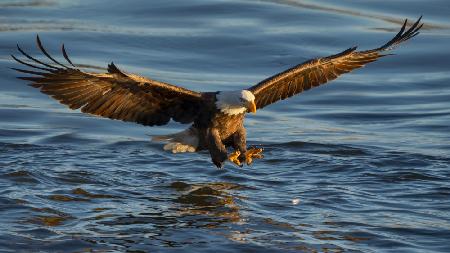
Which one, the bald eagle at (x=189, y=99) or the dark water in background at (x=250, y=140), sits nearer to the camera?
the dark water in background at (x=250, y=140)

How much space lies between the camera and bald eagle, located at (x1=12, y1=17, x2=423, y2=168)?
8734 millimetres

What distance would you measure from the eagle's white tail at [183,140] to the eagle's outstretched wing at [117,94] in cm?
16

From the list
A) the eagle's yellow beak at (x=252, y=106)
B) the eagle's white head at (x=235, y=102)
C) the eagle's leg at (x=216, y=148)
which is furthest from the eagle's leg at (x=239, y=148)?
the eagle's yellow beak at (x=252, y=106)

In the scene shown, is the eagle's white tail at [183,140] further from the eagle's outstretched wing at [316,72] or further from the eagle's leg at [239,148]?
the eagle's outstretched wing at [316,72]

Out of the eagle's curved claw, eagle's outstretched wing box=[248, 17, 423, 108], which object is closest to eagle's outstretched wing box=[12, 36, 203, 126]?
the eagle's curved claw

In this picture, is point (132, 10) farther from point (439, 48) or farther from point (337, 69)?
point (337, 69)

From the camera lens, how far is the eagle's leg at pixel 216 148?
30.6ft

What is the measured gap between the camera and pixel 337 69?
10.2 m

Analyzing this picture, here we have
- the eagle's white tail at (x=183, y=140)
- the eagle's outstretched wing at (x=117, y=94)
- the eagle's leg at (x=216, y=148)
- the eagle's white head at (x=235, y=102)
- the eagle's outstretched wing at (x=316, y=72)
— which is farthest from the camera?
the eagle's outstretched wing at (x=316, y=72)

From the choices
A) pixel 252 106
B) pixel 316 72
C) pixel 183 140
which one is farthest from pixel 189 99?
pixel 316 72

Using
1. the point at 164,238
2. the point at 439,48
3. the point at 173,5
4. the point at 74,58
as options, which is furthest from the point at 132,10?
the point at 164,238

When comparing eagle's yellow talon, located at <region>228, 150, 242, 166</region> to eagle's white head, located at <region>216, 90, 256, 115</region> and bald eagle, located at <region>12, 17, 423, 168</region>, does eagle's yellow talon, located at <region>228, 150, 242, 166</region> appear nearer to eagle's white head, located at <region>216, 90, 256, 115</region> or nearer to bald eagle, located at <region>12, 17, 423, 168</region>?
bald eagle, located at <region>12, 17, 423, 168</region>

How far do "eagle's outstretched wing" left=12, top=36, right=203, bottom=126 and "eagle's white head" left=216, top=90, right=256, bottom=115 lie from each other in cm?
23

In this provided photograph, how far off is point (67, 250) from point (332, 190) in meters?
2.54
